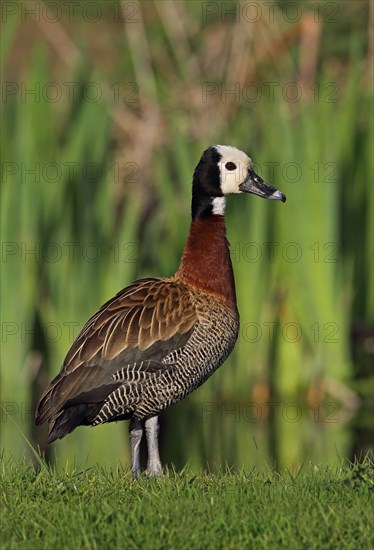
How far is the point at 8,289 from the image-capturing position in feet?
32.9

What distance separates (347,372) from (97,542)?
6493 millimetres

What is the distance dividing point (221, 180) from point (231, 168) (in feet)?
0.31

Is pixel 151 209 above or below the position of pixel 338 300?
above

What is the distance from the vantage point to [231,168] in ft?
23.1

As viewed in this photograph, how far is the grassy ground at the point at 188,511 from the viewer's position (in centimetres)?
448

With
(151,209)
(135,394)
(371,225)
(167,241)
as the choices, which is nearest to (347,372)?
(371,225)

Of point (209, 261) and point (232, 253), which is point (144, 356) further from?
point (232, 253)

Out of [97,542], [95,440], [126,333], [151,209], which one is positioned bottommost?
[95,440]

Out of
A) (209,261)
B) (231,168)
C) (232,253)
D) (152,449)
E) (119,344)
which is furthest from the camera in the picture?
(232,253)

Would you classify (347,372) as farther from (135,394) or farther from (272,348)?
(135,394)

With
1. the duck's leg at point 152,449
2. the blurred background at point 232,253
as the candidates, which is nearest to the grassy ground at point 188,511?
the duck's leg at point 152,449

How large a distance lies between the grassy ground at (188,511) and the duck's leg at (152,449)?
2.37 ft

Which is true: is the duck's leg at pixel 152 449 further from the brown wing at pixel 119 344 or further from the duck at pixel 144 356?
the brown wing at pixel 119 344

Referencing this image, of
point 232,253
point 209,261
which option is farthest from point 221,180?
point 232,253
